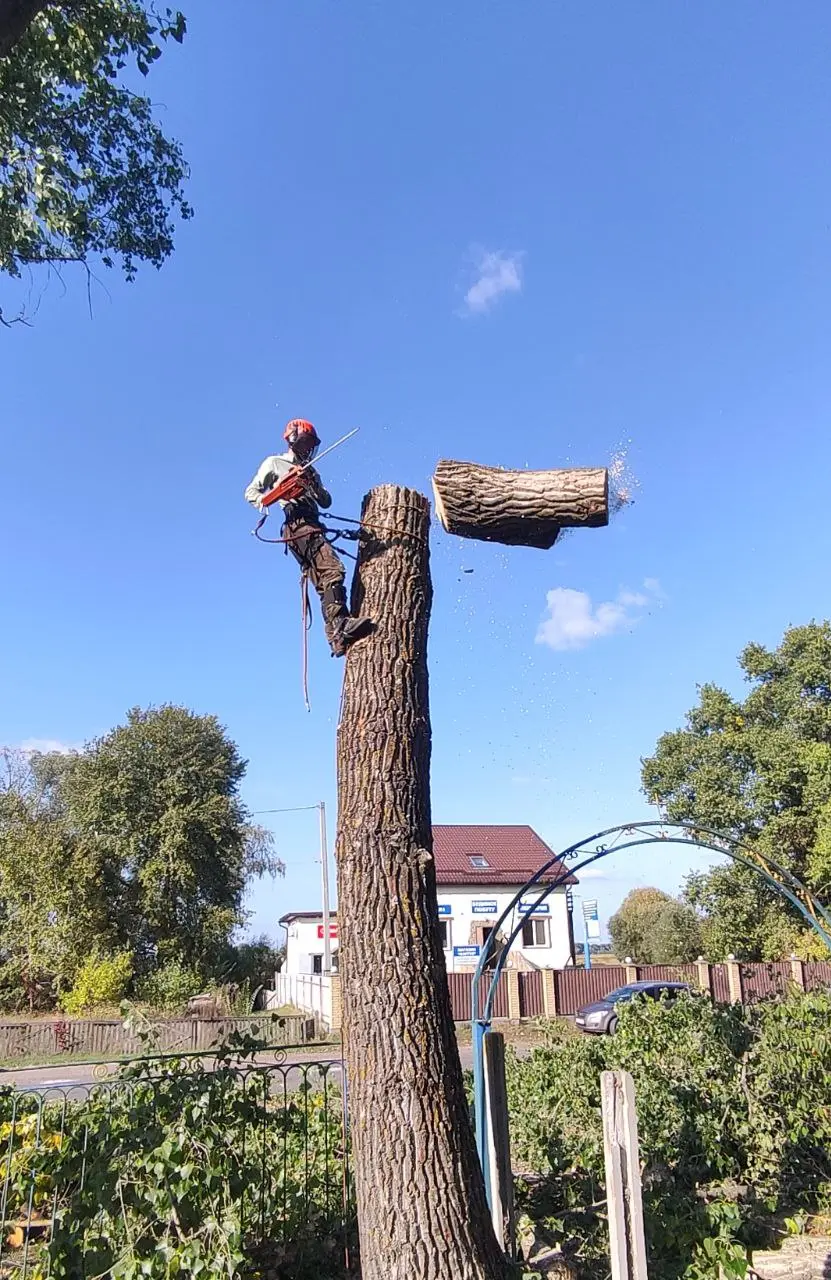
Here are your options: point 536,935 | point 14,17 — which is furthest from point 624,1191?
point 536,935

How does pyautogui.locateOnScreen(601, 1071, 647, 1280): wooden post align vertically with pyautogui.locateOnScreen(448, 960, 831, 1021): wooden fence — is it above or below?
above

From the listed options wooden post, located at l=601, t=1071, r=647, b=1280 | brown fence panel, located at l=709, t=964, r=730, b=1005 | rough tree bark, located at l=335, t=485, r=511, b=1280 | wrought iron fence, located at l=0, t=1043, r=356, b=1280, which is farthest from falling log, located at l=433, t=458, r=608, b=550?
brown fence panel, located at l=709, t=964, r=730, b=1005

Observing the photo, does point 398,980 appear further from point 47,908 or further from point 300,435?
point 47,908

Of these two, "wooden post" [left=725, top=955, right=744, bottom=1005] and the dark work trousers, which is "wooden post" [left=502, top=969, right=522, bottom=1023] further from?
the dark work trousers

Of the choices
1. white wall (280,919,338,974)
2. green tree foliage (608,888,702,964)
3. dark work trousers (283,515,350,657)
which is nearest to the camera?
dark work trousers (283,515,350,657)

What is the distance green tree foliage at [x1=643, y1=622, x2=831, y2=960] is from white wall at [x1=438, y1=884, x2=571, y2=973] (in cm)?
457

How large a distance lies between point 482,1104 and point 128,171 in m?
7.63

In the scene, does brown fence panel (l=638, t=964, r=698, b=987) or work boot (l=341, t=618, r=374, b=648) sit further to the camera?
brown fence panel (l=638, t=964, r=698, b=987)

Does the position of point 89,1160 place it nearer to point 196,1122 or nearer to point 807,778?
point 196,1122

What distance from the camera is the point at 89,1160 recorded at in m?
4.00

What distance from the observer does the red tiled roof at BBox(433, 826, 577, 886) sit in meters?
29.5

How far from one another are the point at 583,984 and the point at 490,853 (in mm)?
8653

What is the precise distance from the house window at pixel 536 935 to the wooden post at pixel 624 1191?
86.0 feet

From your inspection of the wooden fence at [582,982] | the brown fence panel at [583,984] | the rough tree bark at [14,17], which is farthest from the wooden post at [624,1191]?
the brown fence panel at [583,984]
